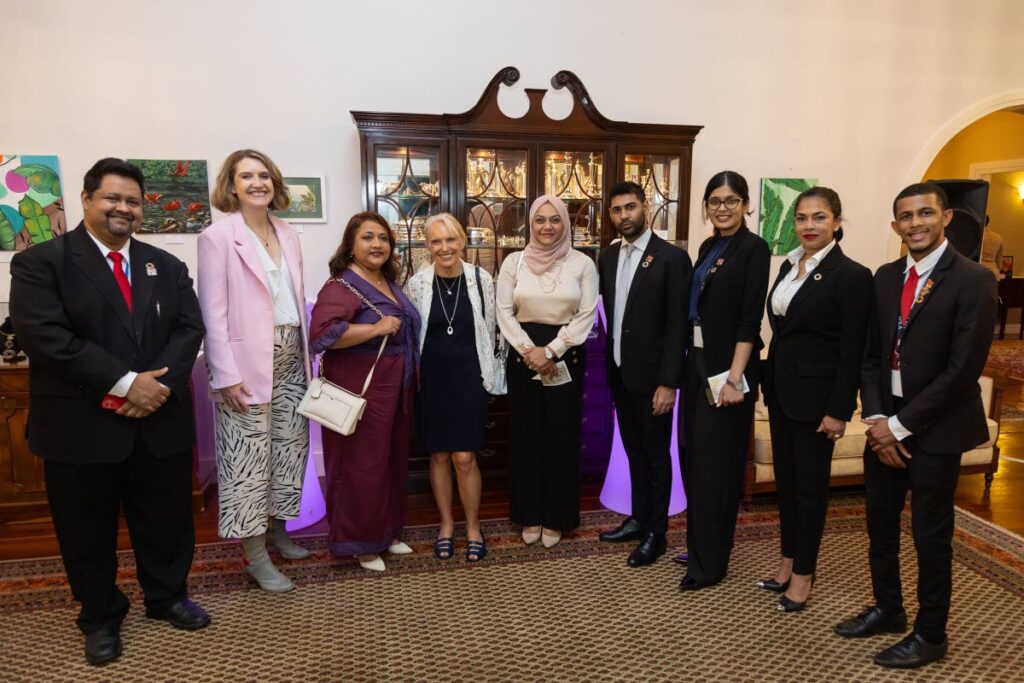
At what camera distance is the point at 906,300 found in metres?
2.10

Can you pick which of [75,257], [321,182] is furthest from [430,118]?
[75,257]

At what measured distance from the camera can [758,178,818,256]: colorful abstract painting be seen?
4.73 meters

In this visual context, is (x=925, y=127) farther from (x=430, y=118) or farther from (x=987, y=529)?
(x=430, y=118)

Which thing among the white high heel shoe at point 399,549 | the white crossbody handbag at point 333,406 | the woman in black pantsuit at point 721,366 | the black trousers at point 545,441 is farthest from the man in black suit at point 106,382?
the woman in black pantsuit at point 721,366

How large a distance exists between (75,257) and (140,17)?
2.45 metres

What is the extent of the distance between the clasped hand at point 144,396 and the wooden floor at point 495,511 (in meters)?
1.37

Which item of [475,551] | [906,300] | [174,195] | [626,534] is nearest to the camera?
[906,300]

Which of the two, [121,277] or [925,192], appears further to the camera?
[121,277]

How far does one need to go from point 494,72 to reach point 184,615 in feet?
11.5

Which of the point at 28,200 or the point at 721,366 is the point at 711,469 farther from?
the point at 28,200

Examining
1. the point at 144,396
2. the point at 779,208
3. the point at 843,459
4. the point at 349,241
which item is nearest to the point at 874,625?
the point at 843,459

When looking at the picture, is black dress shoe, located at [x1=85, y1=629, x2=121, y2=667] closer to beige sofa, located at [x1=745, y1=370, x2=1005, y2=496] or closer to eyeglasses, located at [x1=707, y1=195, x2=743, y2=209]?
eyeglasses, located at [x1=707, y1=195, x2=743, y2=209]

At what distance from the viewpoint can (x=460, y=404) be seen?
2.82 meters

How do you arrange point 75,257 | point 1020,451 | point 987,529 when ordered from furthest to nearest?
point 1020,451
point 987,529
point 75,257
